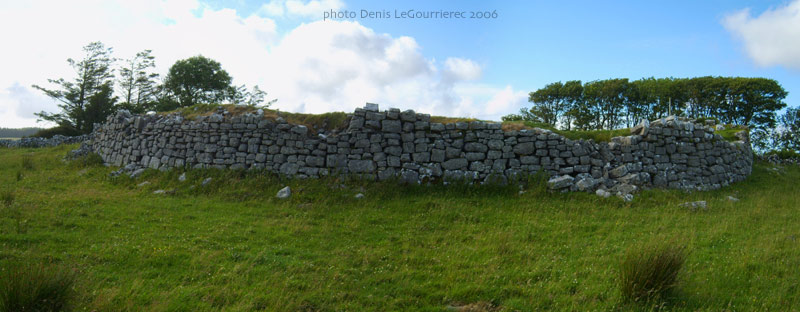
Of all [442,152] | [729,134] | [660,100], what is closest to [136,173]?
[442,152]

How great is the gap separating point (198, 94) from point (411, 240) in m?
37.1

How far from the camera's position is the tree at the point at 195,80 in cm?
3834

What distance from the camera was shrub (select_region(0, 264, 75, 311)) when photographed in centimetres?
413

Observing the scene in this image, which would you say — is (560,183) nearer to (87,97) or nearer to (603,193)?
(603,193)

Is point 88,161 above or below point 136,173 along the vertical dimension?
above

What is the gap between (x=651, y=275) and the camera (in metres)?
5.29

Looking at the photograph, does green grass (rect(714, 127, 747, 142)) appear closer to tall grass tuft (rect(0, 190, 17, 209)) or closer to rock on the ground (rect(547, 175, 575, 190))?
rock on the ground (rect(547, 175, 575, 190))

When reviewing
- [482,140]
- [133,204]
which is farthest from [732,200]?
[133,204]

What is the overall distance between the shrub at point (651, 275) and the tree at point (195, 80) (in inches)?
1545

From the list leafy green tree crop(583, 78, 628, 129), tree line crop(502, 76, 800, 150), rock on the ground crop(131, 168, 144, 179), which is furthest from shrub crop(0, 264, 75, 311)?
leafy green tree crop(583, 78, 628, 129)

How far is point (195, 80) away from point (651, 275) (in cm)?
4038

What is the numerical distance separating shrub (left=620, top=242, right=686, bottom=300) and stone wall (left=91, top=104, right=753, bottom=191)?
20.5 feet

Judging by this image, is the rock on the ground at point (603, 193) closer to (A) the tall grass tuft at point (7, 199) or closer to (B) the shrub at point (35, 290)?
(B) the shrub at point (35, 290)

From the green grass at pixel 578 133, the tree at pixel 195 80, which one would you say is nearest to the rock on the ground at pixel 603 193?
the green grass at pixel 578 133
